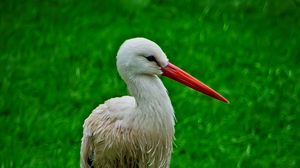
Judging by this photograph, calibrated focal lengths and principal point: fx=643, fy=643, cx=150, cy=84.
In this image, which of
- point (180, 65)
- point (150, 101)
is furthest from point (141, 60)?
point (180, 65)

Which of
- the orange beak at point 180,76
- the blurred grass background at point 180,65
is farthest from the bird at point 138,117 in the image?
the blurred grass background at point 180,65

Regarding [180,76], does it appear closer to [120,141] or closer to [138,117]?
[138,117]

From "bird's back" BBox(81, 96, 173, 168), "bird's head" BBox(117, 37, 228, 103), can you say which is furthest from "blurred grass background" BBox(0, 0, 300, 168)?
"bird's head" BBox(117, 37, 228, 103)

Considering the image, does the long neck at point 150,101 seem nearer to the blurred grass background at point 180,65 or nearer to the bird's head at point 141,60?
the bird's head at point 141,60

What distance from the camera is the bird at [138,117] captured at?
132 inches

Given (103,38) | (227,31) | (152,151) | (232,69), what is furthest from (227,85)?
(152,151)

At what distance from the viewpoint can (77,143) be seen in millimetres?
4980

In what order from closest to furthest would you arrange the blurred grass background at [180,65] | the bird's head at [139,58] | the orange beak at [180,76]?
the bird's head at [139,58] → the orange beak at [180,76] → the blurred grass background at [180,65]

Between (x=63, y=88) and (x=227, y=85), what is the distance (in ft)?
4.73

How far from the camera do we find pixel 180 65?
5.89 meters

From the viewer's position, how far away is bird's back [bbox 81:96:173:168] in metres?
3.51

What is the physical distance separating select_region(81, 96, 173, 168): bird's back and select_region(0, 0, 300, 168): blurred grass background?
107 cm

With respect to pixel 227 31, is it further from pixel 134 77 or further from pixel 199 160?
pixel 134 77

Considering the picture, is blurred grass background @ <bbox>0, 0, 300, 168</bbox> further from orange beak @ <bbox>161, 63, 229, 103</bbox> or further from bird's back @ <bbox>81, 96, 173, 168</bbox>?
orange beak @ <bbox>161, 63, 229, 103</bbox>
